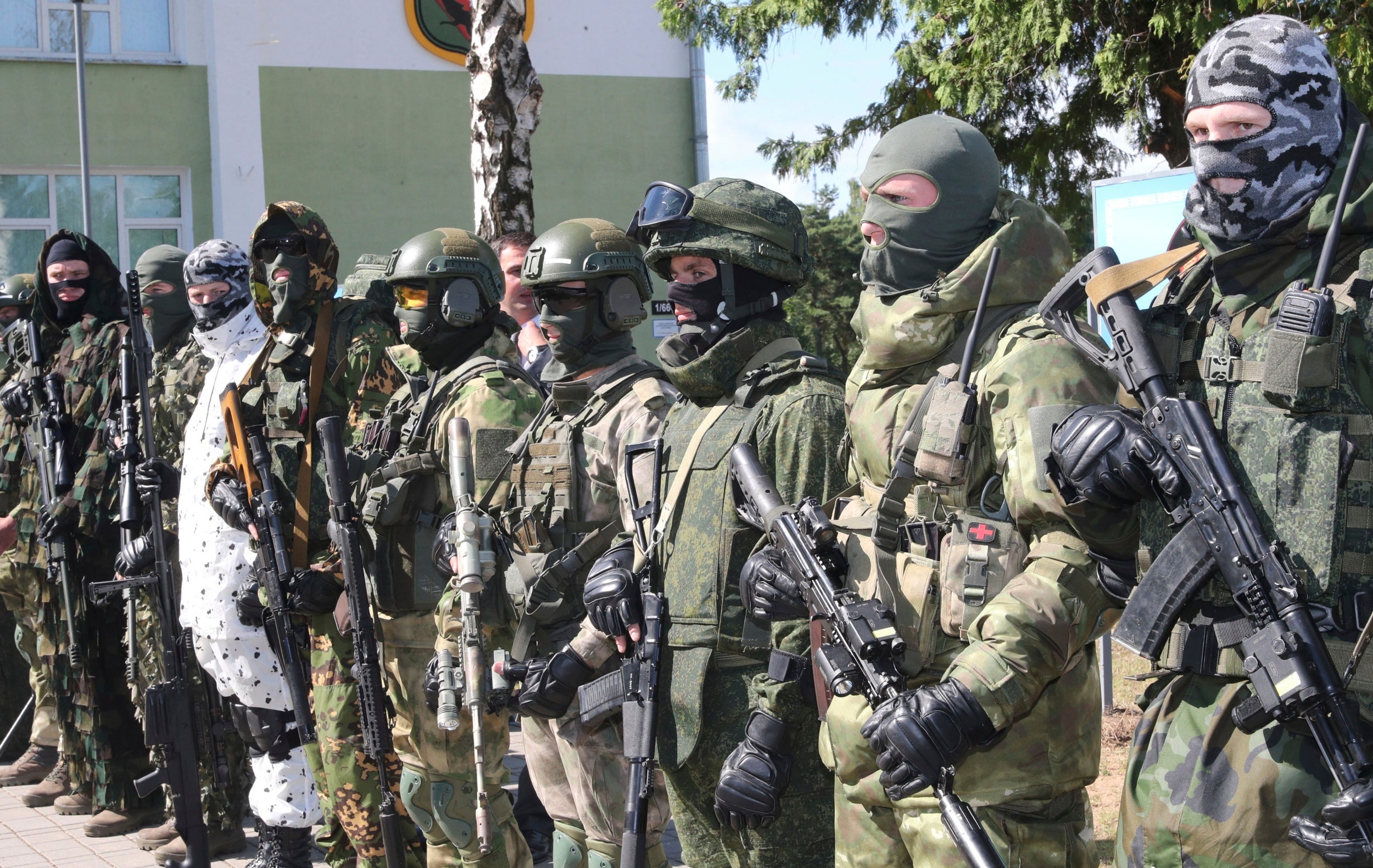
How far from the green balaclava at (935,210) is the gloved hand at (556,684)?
1365 millimetres

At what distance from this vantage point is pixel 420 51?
66.7 ft

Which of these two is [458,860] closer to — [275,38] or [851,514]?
[851,514]

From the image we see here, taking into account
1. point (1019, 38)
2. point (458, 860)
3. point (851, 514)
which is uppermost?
point (1019, 38)

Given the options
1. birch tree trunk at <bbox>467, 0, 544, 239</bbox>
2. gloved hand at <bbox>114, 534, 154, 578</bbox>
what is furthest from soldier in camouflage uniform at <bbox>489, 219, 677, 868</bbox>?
birch tree trunk at <bbox>467, 0, 544, 239</bbox>

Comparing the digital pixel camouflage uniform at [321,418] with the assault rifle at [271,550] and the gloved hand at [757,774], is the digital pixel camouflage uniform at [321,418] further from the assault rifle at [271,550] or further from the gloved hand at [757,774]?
the gloved hand at [757,774]

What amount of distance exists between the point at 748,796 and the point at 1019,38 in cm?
815

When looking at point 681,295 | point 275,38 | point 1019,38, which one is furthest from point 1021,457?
point 275,38

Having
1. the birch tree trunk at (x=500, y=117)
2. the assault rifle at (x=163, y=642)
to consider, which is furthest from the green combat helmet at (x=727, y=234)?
the birch tree trunk at (x=500, y=117)

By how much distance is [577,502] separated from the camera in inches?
173

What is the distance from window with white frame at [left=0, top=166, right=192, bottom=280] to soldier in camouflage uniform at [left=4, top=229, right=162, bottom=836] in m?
11.6

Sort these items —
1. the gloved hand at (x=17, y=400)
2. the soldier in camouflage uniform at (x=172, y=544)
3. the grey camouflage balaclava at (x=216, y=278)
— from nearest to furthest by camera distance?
the grey camouflage balaclava at (x=216, y=278) < the soldier in camouflage uniform at (x=172, y=544) < the gloved hand at (x=17, y=400)

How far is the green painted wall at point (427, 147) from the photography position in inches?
781

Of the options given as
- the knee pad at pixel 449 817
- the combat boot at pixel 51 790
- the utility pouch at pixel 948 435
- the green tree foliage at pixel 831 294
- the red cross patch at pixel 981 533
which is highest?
the green tree foliage at pixel 831 294

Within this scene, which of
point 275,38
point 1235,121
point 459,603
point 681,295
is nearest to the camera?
point 1235,121
